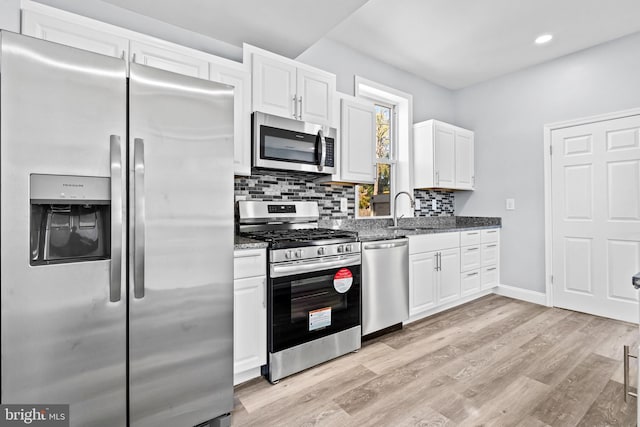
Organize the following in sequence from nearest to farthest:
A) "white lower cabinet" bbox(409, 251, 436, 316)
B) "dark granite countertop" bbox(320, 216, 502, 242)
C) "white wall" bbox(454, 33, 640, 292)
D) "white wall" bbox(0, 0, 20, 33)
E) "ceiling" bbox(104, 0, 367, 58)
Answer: "white wall" bbox(0, 0, 20, 33) → "ceiling" bbox(104, 0, 367, 58) → "dark granite countertop" bbox(320, 216, 502, 242) → "white lower cabinet" bbox(409, 251, 436, 316) → "white wall" bbox(454, 33, 640, 292)

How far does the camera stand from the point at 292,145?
2.53 meters

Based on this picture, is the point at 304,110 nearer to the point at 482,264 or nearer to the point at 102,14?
the point at 102,14

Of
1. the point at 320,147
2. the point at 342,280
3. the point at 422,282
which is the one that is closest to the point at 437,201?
the point at 422,282

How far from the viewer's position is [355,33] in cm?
310

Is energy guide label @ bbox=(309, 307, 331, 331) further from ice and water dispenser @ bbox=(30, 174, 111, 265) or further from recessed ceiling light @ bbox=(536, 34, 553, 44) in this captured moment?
recessed ceiling light @ bbox=(536, 34, 553, 44)

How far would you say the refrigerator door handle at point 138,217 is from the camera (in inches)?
54.6

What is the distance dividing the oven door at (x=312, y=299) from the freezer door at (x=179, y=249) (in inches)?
16.5

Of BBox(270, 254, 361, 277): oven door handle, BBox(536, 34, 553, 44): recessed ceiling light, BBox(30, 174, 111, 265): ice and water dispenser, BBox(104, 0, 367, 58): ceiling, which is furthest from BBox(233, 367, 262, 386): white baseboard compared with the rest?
BBox(536, 34, 553, 44): recessed ceiling light

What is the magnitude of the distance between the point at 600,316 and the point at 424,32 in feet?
11.1

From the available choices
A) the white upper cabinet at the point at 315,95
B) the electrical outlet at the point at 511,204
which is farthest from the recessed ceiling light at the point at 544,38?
the white upper cabinet at the point at 315,95

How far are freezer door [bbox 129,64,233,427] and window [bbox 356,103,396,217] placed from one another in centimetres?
214

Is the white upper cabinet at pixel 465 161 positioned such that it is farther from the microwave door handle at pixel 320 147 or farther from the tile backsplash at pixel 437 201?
the microwave door handle at pixel 320 147

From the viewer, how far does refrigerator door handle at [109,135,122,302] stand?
1327mm

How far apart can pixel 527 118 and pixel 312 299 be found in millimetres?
3504
